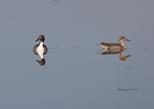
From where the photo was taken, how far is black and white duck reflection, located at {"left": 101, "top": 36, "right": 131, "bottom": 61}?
3.82 ft

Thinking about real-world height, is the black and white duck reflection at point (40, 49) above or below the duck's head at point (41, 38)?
below

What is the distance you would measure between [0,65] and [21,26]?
14 cm

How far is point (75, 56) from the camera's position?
45.1 inches

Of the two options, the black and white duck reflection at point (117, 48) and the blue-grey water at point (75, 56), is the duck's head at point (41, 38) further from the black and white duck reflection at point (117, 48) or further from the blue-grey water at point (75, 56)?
the black and white duck reflection at point (117, 48)

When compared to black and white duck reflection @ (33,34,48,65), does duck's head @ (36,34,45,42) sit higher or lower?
higher

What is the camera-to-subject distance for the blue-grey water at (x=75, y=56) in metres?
1.08

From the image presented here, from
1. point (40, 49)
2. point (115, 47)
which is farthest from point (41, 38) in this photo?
point (115, 47)

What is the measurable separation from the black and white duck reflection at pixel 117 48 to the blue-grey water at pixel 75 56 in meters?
0.02

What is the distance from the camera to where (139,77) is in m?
1.21

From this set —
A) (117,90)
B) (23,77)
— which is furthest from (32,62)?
(117,90)

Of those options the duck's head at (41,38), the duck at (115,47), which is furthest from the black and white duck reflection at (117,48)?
the duck's head at (41,38)

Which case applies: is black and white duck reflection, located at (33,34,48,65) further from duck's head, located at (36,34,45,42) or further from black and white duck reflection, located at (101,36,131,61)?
black and white duck reflection, located at (101,36,131,61)

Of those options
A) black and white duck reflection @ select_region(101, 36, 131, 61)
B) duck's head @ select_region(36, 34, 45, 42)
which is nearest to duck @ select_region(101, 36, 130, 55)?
black and white duck reflection @ select_region(101, 36, 131, 61)

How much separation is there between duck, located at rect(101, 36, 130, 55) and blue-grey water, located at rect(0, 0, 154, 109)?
18 mm
